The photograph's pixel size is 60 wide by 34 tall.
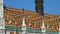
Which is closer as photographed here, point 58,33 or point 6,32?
point 6,32

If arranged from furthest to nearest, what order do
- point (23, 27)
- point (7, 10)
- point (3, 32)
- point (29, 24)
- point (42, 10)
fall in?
point (42, 10) → point (7, 10) → point (29, 24) → point (23, 27) → point (3, 32)

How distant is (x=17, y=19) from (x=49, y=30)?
784 centimetres

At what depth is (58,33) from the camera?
5497 cm

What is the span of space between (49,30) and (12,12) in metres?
10.8

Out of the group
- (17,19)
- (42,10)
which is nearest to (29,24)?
(17,19)

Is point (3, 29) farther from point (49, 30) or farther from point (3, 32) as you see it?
point (49, 30)

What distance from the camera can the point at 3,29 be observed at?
146 feet

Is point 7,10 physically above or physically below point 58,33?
above

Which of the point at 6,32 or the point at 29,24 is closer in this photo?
the point at 6,32

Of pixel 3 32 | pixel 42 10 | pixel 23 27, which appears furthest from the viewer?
pixel 42 10

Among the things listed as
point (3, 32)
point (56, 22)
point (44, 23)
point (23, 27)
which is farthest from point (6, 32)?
point (56, 22)

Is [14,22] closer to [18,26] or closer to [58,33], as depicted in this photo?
[18,26]

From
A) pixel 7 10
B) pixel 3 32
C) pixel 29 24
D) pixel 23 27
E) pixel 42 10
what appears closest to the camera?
pixel 3 32

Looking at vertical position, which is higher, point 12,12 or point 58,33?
point 12,12
